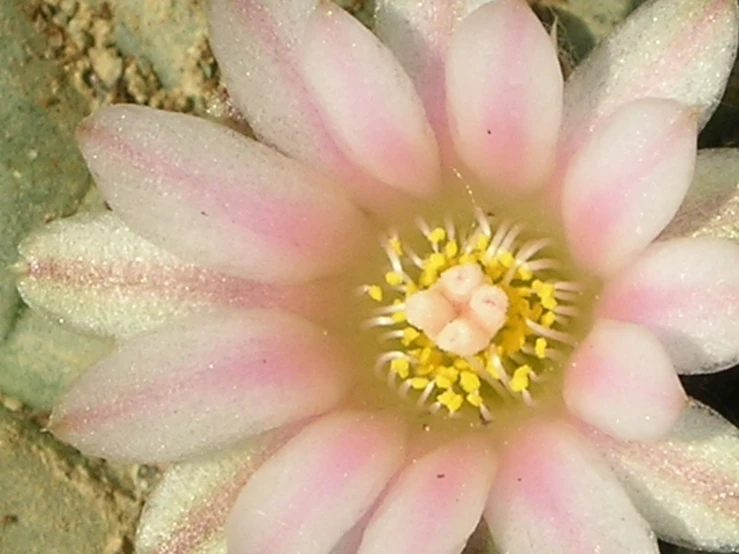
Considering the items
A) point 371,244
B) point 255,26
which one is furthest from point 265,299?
point 255,26

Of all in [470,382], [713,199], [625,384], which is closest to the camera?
[625,384]

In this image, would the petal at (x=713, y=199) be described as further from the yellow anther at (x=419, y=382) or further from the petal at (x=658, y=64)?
the yellow anther at (x=419, y=382)

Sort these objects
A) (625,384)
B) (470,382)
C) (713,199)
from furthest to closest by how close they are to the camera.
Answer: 1. (470,382)
2. (713,199)
3. (625,384)

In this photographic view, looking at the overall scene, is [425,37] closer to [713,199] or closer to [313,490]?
[713,199]

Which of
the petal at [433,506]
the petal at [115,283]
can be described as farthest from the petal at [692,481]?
the petal at [115,283]

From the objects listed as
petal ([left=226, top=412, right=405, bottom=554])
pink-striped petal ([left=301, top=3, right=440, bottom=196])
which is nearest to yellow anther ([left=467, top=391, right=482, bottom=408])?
petal ([left=226, top=412, right=405, bottom=554])

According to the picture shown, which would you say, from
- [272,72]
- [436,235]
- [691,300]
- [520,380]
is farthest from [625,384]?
[272,72]
